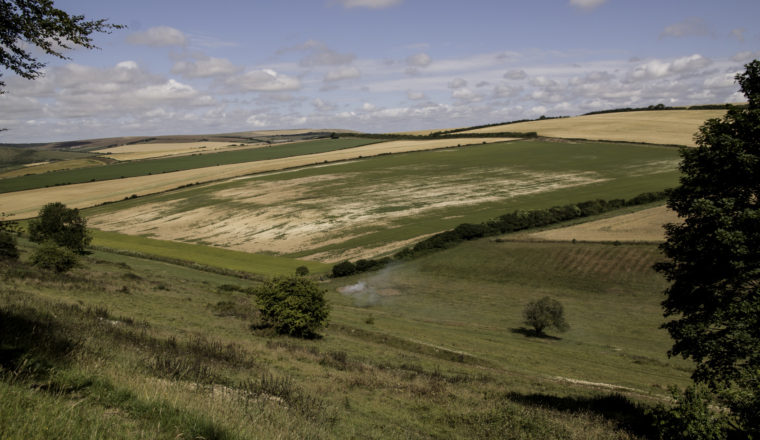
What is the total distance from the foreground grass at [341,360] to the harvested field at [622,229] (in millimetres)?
5272

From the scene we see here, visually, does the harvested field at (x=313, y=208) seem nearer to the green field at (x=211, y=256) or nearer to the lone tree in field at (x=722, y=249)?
the green field at (x=211, y=256)

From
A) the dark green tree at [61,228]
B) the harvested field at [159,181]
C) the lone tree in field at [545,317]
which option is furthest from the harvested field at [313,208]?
the lone tree in field at [545,317]

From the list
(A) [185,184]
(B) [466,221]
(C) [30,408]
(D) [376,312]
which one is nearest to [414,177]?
(B) [466,221]

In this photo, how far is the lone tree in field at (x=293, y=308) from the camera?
2956 cm

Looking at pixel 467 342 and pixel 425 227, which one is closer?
pixel 467 342

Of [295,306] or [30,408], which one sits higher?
[30,408]

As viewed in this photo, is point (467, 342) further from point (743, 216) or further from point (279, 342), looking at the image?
point (743, 216)

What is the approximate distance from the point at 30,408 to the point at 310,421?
5.75m

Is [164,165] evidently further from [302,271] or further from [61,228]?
[302,271]

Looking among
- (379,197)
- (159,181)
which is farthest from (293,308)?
(159,181)

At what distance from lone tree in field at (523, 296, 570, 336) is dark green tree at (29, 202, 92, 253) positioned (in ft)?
160

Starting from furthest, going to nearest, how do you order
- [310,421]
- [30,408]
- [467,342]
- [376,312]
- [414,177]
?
[414,177] < [376,312] < [467,342] < [310,421] < [30,408]

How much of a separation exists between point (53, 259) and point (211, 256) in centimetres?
2690

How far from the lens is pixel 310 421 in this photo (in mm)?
10891
